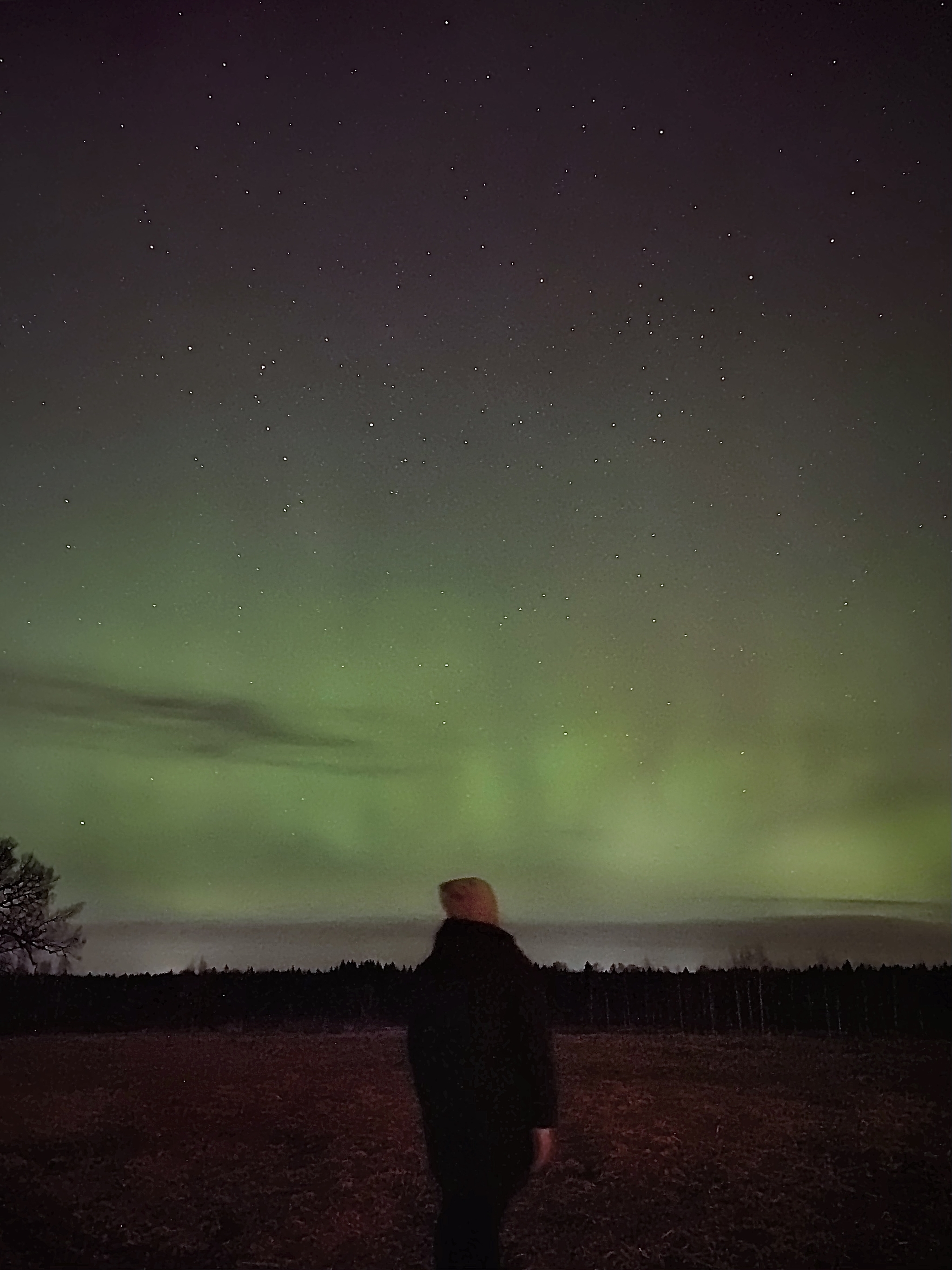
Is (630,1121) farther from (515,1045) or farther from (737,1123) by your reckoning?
(515,1045)

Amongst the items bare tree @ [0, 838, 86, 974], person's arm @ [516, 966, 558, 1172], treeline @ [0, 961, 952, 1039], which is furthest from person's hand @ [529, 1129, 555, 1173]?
bare tree @ [0, 838, 86, 974]

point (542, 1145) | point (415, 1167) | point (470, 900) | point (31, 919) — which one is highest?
point (31, 919)

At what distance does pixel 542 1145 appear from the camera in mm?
2531

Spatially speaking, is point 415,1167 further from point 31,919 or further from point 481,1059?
point 31,919

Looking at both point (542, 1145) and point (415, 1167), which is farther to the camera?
point (415, 1167)

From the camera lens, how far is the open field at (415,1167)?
3732 mm

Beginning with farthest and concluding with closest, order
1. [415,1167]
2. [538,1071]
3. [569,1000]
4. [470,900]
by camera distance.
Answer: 1. [569,1000]
2. [415,1167]
3. [470,900]
4. [538,1071]

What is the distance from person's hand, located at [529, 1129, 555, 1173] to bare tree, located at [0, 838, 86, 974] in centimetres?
496

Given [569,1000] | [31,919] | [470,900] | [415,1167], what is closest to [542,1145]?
[470,900]

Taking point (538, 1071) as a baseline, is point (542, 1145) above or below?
below

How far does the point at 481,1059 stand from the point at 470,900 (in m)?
0.42

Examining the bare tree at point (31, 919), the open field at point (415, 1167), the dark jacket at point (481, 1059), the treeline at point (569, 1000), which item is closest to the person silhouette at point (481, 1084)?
the dark jacket at point (481, 1059)

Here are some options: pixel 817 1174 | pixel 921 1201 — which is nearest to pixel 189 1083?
pixel 817 1174

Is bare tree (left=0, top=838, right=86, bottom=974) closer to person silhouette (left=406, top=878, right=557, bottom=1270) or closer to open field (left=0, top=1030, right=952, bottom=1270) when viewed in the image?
open field (left=0, top=1030, right=952, bottom=1270)
